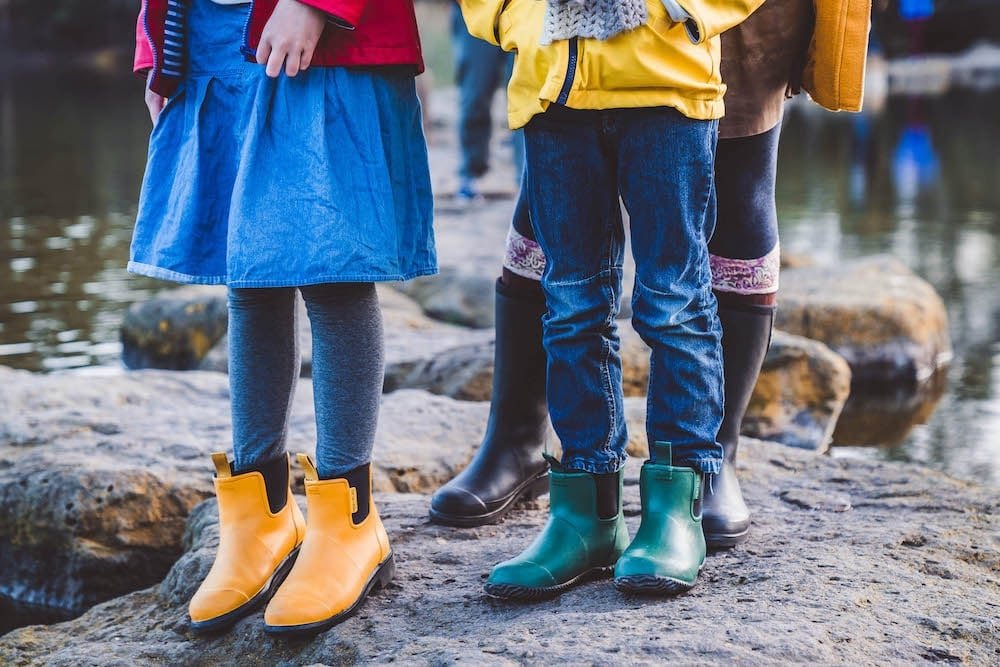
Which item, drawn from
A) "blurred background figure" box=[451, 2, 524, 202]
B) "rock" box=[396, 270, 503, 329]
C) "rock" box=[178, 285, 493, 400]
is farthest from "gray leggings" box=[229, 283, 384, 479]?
"blurred background figure" box=[451, 2, 524, 202]

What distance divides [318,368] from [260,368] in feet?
0.31

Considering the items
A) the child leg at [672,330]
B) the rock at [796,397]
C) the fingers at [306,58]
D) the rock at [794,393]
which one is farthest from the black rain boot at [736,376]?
the rock at [796,397]

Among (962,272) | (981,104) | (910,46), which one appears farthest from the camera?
(910,46)

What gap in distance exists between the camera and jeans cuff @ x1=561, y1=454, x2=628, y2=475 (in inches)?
74.0

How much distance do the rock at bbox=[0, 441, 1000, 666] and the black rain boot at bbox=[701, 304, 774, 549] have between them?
3.0 inches

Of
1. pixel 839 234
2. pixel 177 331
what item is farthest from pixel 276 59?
pixel 839 234

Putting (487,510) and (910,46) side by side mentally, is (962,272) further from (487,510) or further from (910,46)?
(910,46)

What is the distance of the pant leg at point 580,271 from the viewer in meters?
1.79

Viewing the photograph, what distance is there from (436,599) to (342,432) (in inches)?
11.8

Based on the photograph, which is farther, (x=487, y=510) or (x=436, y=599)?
(x=487, y=510)

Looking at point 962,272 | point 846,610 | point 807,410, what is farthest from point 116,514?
point 962,272

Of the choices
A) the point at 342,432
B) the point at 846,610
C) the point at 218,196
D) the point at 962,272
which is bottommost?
the point at 962,272

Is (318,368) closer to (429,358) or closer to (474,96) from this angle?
(429,358)

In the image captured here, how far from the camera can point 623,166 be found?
5.84 ft
